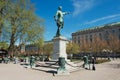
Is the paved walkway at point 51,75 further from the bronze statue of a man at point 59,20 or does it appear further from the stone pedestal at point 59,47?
the bronze statue of a man at point 59,20

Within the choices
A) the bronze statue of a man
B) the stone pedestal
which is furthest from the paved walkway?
the bronze statue of a man

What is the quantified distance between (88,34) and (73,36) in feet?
44.7

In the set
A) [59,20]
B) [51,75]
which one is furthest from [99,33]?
→ [51,75]

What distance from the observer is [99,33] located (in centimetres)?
10294

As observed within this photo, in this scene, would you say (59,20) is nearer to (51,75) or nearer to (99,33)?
(51,75)

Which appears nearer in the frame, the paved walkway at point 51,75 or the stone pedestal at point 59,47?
the paved walkway at point 51,75

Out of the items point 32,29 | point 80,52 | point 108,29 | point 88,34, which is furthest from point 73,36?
point 32,29

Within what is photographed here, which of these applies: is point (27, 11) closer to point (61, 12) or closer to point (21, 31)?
point (21, 31)

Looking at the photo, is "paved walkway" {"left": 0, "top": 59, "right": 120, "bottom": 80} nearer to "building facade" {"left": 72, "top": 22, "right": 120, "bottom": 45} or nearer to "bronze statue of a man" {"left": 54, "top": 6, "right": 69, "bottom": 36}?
"bronze statue of a man" {"left": 54, "top": 6, "right": 69, "bottom": 36}

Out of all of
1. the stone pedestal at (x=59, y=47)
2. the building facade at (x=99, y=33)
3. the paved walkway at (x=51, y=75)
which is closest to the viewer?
the paved walkway at (x=51, y=75)

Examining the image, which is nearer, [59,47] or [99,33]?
[59,47]

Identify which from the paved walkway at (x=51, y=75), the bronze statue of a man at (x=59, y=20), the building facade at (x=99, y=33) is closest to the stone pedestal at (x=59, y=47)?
the bronze statue of a man at (x=59, y=20)

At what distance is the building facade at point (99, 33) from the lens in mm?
93912

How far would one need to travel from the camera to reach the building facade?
9391 cm
